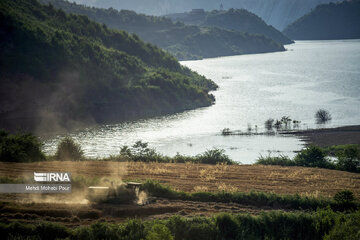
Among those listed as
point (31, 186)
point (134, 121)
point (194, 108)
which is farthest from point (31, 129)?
point (31, 186)

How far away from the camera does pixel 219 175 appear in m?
30.2

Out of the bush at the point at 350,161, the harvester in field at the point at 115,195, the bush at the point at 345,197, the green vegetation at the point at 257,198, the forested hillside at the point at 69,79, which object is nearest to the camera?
the harvester in field at the point at 115,195

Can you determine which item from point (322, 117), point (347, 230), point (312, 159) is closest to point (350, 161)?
point (312, 159)

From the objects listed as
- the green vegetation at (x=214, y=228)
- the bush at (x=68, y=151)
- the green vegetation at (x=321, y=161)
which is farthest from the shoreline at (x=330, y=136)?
the green vegetation at (x=214, y=228)

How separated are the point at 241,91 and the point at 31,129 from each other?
68.8 meters

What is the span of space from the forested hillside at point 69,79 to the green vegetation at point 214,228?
2608 inches

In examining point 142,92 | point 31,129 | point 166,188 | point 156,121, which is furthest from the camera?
point 142,92

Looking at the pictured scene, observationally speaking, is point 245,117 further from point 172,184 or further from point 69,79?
point 172,184

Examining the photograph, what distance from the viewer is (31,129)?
268ft

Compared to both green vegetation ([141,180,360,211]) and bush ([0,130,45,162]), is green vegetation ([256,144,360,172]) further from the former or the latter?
bush ([0,130,45,162])

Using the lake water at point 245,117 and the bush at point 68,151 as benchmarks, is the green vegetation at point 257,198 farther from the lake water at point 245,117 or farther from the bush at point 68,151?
the lake water at point 245,117

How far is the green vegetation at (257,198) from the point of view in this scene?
22922mm

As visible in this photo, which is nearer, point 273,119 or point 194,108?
point 273,119

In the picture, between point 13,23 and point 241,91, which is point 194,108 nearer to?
point 241,91
